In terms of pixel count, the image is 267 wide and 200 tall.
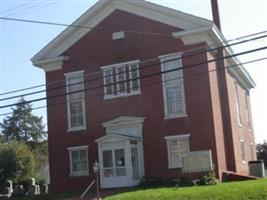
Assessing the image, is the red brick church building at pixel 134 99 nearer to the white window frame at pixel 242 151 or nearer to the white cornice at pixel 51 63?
the white cornice at pixel 51 63

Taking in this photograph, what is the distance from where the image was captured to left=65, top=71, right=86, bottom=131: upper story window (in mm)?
37344

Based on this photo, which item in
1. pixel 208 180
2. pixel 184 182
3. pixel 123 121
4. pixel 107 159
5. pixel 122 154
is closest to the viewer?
pixel 208 180

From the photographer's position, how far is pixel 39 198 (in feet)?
113

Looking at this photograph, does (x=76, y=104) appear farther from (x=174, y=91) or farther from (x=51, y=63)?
(x=174, y=91)

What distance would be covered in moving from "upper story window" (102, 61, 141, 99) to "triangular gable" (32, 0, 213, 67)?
3366mm

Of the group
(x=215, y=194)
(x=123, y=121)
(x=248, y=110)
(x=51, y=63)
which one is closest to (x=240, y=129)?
(x=248, y=110)

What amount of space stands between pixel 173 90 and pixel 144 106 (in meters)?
2.16

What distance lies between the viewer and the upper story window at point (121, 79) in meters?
35.5

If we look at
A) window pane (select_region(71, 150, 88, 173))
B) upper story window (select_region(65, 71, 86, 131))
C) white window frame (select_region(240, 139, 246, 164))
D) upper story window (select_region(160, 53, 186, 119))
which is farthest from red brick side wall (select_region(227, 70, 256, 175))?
upper story window (select_region(65, 71, 86, 131))

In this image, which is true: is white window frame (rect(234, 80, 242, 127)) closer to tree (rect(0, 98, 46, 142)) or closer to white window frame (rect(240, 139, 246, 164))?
white window frame (rect(240, 139, 246, 164))

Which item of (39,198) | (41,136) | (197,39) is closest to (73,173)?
(39,198)

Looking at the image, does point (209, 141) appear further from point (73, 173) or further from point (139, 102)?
point (73, 173)

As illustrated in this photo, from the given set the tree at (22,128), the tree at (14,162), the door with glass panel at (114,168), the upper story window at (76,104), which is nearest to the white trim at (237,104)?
the door with glass panel at (114,168)

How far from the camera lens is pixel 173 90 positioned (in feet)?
113
